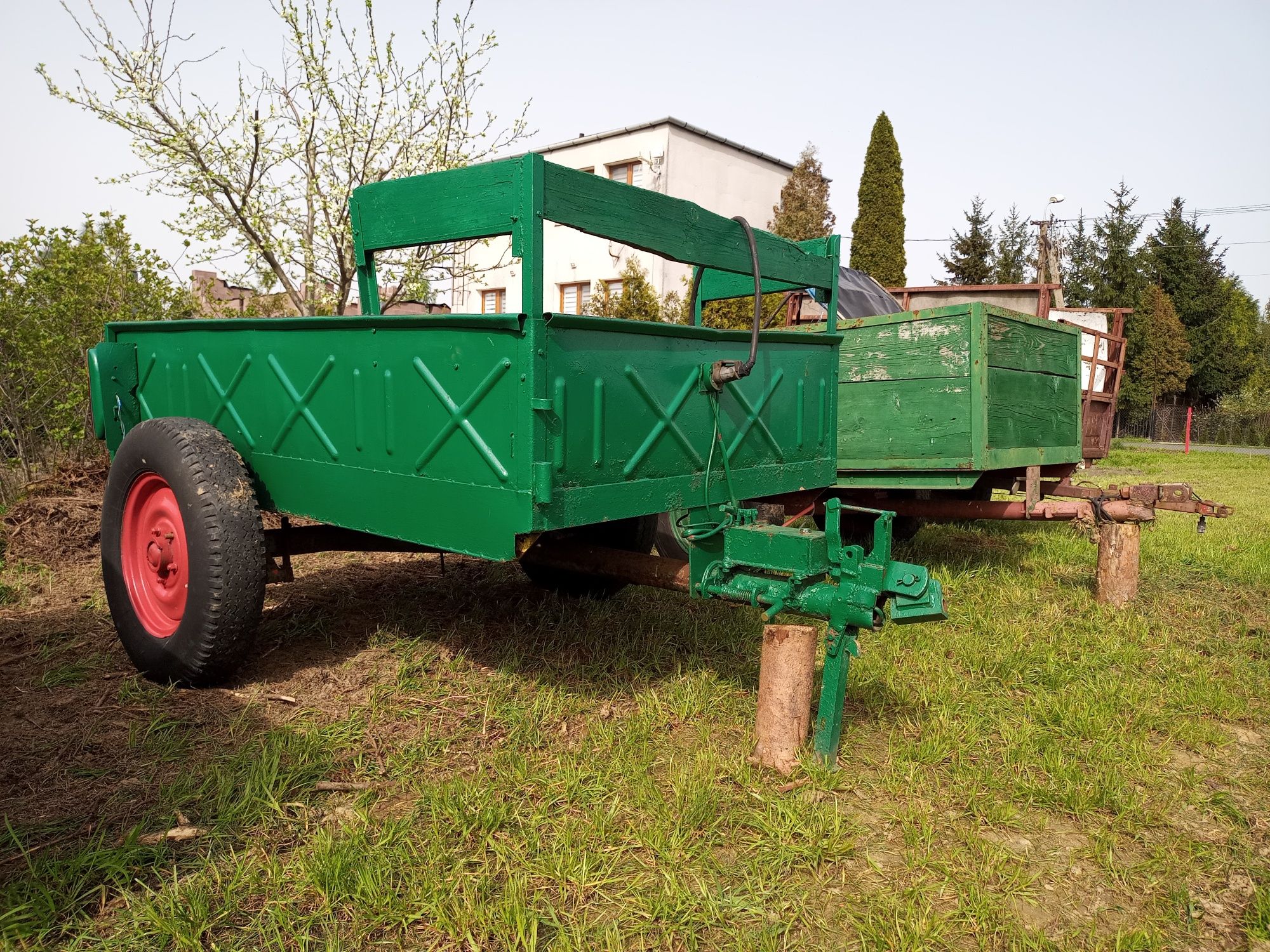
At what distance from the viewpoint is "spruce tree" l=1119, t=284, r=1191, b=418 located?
28484mm

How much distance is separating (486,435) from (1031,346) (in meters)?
4.10

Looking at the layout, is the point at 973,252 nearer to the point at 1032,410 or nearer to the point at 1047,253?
the point at 1047,253

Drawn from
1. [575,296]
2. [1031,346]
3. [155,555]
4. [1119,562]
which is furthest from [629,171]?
[155,555]

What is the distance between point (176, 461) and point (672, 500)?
193 cm

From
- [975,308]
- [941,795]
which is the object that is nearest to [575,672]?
[941,795]

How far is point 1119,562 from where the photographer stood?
5.14 metres

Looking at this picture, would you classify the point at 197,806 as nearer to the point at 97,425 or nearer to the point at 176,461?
the point at 176,461

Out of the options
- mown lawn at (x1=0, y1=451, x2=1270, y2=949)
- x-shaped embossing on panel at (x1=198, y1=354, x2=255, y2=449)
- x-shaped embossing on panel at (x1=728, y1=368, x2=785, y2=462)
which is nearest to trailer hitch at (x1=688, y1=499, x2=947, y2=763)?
mown lawn at (x1=0, y1=451, x2=1270, y2=949)

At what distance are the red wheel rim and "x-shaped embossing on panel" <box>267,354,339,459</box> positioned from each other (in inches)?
21.1

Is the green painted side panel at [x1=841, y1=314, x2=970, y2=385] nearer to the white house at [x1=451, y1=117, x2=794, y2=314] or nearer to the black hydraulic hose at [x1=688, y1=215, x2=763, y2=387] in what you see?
the black hydraulic hose at [x1=688, y1=215, x2=763, y2=387]

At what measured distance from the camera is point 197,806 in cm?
262

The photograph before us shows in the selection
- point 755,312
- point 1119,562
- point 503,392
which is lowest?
point 1119,562

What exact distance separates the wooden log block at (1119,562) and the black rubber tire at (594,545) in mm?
→ 2809

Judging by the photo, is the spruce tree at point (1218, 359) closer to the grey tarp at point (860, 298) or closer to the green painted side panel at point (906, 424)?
the grey tarp at point (860, 298)
